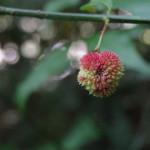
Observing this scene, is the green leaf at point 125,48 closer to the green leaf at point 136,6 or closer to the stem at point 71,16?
the green leaf at point 136,6

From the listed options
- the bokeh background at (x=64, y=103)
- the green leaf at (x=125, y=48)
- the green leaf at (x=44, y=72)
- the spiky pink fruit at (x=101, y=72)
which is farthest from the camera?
the bokeh background at (x=64, y=103)

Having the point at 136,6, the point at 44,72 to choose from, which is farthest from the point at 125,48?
the point at 44,72

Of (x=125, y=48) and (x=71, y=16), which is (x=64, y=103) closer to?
(x=125, y=48)

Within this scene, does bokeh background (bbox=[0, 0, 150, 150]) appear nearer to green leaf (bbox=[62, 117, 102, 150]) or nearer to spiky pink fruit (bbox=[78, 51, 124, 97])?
green leaf (bbox=[62, 117, 102, 150])

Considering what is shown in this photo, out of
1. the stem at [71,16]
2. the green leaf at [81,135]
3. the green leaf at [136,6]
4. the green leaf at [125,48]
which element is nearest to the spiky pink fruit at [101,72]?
the stem at [71,16]

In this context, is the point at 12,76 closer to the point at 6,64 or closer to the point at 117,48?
the point at 6,64

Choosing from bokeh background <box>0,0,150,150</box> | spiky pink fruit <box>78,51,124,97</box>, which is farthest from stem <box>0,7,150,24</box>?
bokeh background <box>0,0,150,150</box>

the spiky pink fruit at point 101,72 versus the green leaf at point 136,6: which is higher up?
the green leaf at point 136,6

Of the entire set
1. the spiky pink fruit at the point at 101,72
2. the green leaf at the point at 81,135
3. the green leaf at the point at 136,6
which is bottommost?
the spiky pink fruit at the point at 101,72

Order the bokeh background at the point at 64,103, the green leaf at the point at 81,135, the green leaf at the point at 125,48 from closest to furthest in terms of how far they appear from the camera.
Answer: the green leaf at the point at 125,48, the green leaf at the point at 81,135, the bokeh background at the point at 64,103
